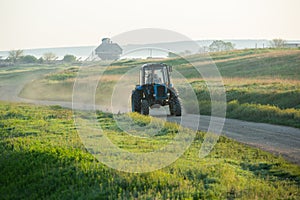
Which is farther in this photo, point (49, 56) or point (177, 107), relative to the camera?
point (49, 56)

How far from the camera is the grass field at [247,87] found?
83.0 feet

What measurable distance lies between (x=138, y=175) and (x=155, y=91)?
12959 mm

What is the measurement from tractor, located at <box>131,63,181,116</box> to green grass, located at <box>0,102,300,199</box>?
246 inches

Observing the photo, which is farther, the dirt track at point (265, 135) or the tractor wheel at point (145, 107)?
the tractor wheel at point (145, 107)

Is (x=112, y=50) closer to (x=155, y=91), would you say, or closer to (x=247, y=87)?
(x=247, y=87)

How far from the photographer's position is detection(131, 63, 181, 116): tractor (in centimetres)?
2514

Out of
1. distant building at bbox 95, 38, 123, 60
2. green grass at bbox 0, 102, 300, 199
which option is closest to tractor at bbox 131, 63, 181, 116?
distant building at bbox 95, 38, 123, 60

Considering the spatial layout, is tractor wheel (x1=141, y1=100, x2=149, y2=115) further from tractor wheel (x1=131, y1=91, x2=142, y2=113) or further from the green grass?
the green grass

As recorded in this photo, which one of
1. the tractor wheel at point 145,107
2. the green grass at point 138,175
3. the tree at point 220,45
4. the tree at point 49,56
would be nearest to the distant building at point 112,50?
the tractor wheel at point 145,107

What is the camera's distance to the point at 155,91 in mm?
25094

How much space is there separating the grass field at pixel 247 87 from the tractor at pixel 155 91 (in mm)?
3387

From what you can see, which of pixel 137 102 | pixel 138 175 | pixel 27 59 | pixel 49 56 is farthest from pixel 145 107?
pixel 49 56

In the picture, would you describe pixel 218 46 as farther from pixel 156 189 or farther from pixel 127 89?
pixel 156 189

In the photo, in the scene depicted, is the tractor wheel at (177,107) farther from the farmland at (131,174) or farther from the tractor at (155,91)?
the farmland at (131,174)
